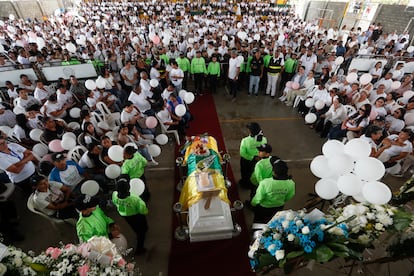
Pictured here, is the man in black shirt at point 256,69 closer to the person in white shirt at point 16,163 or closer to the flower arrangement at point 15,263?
the person in white shirt at point 16,163

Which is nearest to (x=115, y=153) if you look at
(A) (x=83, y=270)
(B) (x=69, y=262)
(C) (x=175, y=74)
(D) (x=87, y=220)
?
(D) (x=87, y=220)

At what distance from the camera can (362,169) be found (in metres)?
2.53

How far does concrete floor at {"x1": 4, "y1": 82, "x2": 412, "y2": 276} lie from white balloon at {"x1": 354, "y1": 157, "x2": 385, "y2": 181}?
3.95ft

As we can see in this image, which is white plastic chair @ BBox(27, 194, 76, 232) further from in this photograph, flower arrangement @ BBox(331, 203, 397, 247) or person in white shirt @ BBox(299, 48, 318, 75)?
person in white shirt @ BBox(299, 48, 318, 75)

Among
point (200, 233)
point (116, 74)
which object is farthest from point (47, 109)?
point (200, 233)

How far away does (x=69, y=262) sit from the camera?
1692mm

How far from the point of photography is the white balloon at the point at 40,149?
3871 mm

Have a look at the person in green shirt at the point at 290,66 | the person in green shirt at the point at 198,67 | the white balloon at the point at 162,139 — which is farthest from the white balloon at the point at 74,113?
the person in green shirt at the point at 290,66

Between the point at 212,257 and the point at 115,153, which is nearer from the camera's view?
the point at 212,257

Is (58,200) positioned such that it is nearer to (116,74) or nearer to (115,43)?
(116,74)

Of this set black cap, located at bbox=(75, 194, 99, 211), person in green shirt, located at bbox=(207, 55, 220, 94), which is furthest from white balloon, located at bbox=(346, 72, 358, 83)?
black cap, located at bbox=(75, 194, 99, 211)

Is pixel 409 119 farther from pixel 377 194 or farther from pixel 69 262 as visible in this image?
pixel 69 262

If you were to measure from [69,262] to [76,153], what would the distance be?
2.46 m

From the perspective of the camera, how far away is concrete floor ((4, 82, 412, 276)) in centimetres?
318
